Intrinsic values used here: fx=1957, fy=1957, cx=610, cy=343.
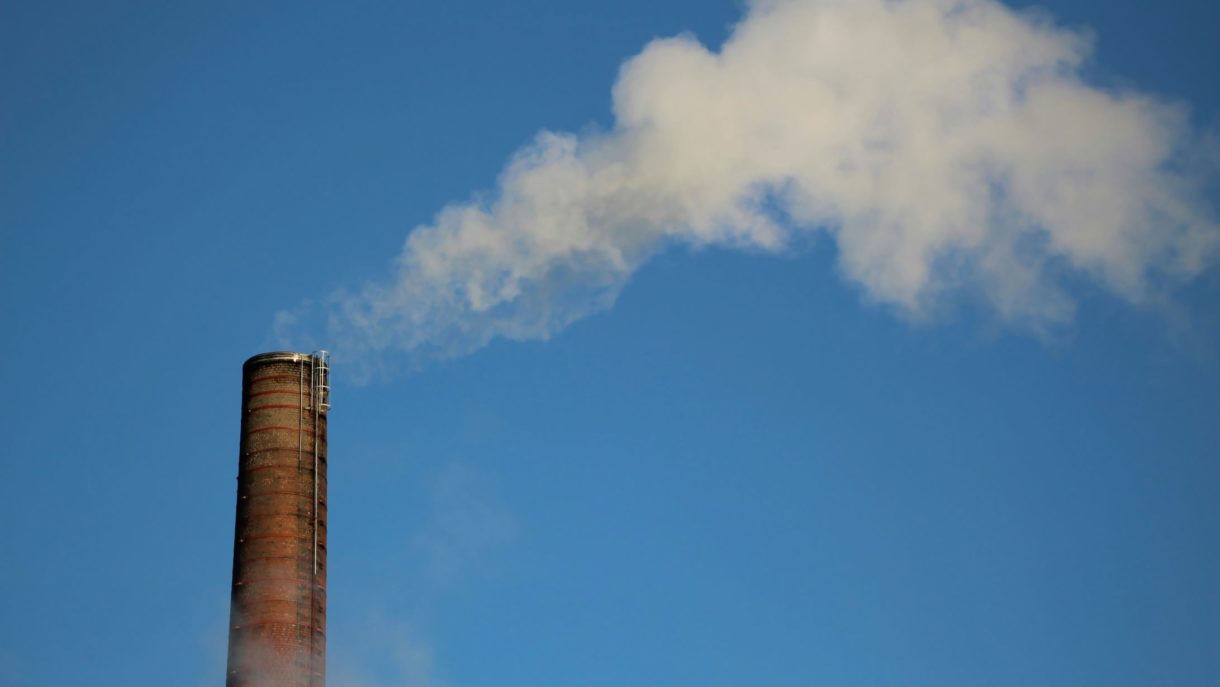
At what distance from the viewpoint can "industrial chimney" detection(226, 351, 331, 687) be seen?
51250mm

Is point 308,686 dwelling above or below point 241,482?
below

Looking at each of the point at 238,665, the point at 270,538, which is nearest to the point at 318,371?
the point at 270,538

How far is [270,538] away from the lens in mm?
52219

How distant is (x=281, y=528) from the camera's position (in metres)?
52.4

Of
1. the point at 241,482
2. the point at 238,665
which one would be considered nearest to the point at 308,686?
the point at 238,665

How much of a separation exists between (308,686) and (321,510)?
5007 millimetres

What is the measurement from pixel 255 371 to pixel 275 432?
81.2 inches

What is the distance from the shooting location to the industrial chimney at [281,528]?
5125 cm

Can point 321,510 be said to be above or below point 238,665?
above

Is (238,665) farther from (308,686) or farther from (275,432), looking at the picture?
(275,432)

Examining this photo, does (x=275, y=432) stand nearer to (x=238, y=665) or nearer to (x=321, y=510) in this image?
(x=321, y=510)

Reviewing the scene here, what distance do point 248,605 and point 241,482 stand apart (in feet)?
12.0

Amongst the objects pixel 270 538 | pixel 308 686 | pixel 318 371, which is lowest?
pixel 308 686

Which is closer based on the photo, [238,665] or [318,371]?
[238,665]
